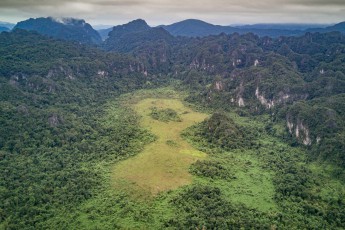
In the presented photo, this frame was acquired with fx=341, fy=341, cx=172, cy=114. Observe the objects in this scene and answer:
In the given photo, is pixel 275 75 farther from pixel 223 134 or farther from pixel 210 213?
pixel 210 213

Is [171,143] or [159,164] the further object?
[171,143]

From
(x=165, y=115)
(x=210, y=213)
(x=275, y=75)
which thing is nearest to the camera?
(x=210, y=213)

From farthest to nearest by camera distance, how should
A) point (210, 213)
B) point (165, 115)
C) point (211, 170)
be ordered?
point (165, 115)
point (211, 170)
point (210, 213)

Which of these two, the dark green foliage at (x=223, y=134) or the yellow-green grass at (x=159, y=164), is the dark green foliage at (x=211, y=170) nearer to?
the yellow-green grass at (x=159, y=164)

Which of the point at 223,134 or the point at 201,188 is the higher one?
the point at 223,134

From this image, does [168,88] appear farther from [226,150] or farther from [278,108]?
[226,150]

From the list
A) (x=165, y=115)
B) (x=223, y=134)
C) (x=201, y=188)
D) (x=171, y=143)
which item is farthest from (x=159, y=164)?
(x=165, y=115)

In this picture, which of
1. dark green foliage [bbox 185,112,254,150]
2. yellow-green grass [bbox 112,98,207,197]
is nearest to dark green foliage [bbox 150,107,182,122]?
yellow-green grass [bbox 112,98,207,197]

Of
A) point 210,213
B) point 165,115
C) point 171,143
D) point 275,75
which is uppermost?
point 275,75
